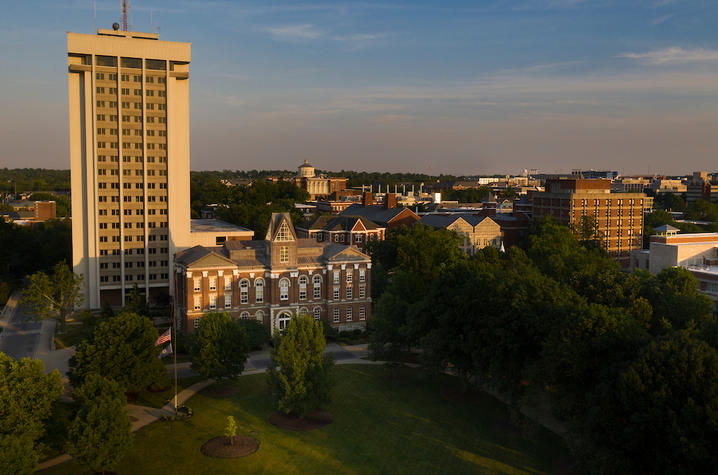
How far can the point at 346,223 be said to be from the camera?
389ft

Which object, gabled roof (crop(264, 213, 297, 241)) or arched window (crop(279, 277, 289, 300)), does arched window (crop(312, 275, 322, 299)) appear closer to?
arched window (crop(279, 277, 289, 300))

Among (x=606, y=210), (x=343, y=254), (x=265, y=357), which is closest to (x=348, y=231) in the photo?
(x=343, y=254)

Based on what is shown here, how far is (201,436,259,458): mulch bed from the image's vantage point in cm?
4284

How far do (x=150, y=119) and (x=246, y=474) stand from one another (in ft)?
211

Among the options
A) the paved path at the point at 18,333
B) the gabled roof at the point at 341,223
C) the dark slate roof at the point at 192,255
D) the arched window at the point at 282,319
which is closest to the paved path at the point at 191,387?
the arched window at the point at 282,319

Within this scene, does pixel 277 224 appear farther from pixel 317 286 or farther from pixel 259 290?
pixel 317 286

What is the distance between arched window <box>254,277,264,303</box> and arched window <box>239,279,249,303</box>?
976 mm

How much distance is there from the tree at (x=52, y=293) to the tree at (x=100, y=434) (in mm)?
42014

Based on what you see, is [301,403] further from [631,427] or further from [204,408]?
[631,427]

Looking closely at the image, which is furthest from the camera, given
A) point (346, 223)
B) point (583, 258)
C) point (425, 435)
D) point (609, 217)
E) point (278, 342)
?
point (609, 217)

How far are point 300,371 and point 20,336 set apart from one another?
4679cm

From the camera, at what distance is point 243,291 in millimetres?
71438

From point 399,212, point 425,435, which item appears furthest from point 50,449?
point 399,212

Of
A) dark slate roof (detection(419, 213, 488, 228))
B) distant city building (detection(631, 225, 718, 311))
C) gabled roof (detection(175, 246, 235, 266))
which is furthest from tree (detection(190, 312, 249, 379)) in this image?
dark slate roof (detection(419, 213, 488, 228))
